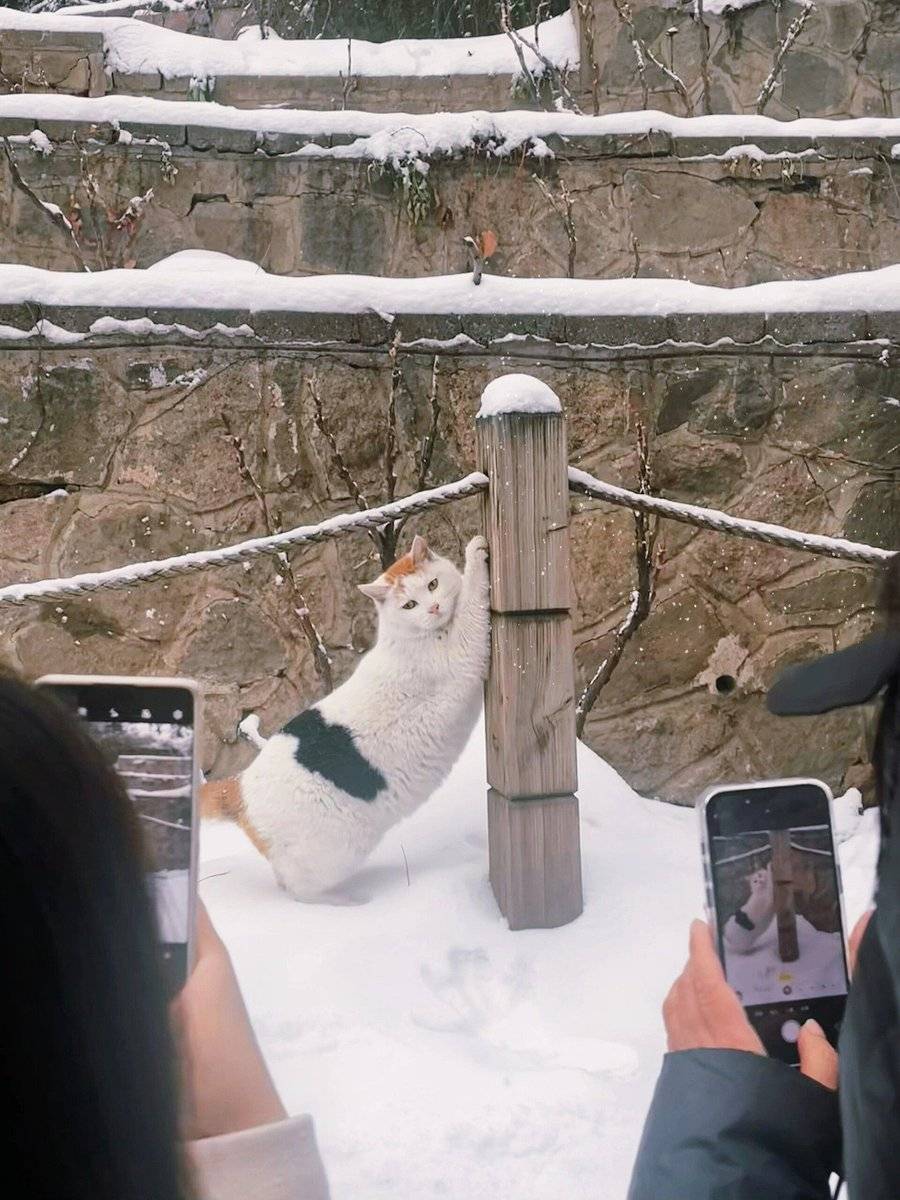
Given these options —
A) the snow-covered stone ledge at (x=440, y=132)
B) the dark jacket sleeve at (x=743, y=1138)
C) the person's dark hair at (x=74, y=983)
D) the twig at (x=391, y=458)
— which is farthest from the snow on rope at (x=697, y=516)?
the snow-covered stone ledge at (x=440, y=132)

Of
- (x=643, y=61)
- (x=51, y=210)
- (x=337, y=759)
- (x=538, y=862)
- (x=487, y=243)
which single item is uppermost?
(x=643, y=61)

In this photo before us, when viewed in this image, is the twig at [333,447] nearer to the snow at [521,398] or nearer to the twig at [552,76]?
the snow at [521,398]

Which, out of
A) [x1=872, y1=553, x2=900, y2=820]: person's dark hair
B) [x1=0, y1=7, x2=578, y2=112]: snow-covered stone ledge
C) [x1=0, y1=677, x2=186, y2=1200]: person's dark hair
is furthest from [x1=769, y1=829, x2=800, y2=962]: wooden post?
[x1=0, y1=7, x2=578, y2=112]: snow-covered stone ledge

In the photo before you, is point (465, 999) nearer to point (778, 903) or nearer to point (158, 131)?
point (778, 903)

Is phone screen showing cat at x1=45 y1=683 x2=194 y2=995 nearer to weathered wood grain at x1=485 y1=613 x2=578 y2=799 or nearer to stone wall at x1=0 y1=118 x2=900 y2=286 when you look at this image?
weathered wood grain at x1=485 y1=613 x2=578 y2=799

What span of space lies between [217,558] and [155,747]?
3.72ft

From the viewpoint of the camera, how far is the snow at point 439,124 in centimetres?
463

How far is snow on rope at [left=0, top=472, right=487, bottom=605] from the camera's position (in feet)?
6.83

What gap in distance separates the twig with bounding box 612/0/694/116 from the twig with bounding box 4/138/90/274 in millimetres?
3470

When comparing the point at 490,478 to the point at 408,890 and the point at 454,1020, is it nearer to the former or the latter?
the point at 408,890

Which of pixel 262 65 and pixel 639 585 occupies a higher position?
pixel 262 65

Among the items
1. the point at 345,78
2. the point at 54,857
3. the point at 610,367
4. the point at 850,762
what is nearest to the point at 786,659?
the point at 850,762

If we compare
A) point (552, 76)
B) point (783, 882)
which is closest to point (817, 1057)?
point (783, 882)

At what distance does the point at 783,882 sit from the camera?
1.07m
